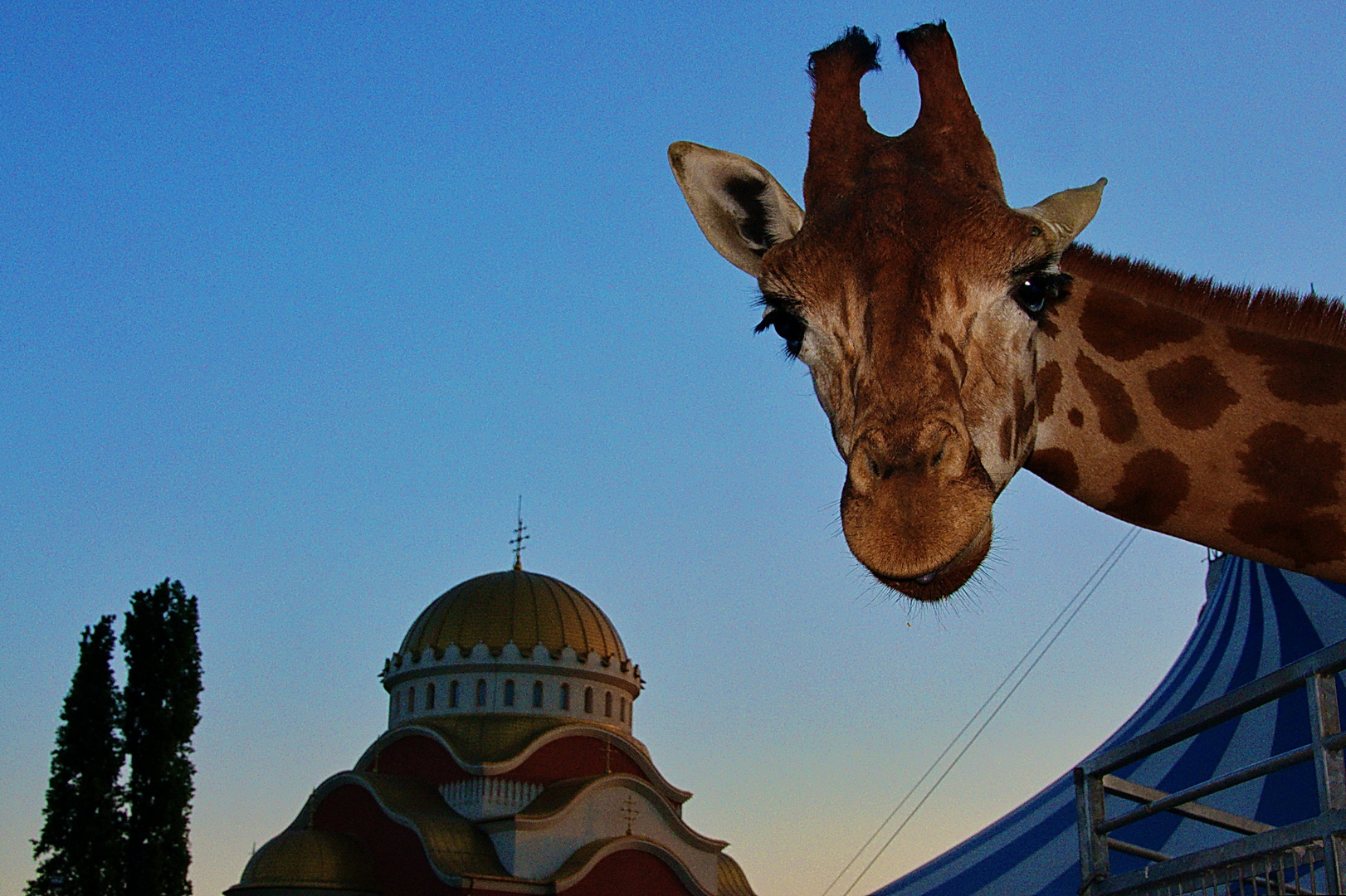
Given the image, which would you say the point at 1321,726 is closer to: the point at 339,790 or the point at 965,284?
the point at 965,284

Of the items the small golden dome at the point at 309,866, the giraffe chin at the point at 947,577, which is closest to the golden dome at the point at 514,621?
the small golden dome at the point at 309,866

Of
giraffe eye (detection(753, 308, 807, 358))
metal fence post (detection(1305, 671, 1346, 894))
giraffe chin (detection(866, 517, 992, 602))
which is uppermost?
giraffe eye (detection(753, 308, 807, 358))

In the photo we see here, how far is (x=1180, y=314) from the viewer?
3.64m

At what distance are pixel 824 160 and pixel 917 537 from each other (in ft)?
3.79

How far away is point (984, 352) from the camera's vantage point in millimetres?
2971

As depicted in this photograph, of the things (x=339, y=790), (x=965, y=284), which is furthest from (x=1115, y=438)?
(x=339, y=790)

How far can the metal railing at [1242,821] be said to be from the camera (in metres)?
3.07

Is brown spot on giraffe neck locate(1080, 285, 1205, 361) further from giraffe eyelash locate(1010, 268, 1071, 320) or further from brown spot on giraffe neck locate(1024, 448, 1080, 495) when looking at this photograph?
giraffe eyelash locate(1010, 268, 1071, 320)

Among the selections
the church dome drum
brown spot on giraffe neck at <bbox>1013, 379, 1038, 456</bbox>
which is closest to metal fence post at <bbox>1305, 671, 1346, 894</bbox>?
brown spot on giraffe neck at <bbox>1013, 379, 1038, 456</bbox>

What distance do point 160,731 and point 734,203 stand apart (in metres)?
27.8

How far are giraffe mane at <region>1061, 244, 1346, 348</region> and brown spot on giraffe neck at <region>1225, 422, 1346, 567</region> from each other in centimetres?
31

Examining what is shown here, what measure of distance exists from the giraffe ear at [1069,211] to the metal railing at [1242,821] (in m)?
1.24

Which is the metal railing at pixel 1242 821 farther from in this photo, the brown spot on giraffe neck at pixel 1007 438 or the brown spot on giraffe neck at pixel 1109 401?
the brown spot on giraffe neck at pixel 1007 438

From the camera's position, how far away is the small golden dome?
93.7ft
